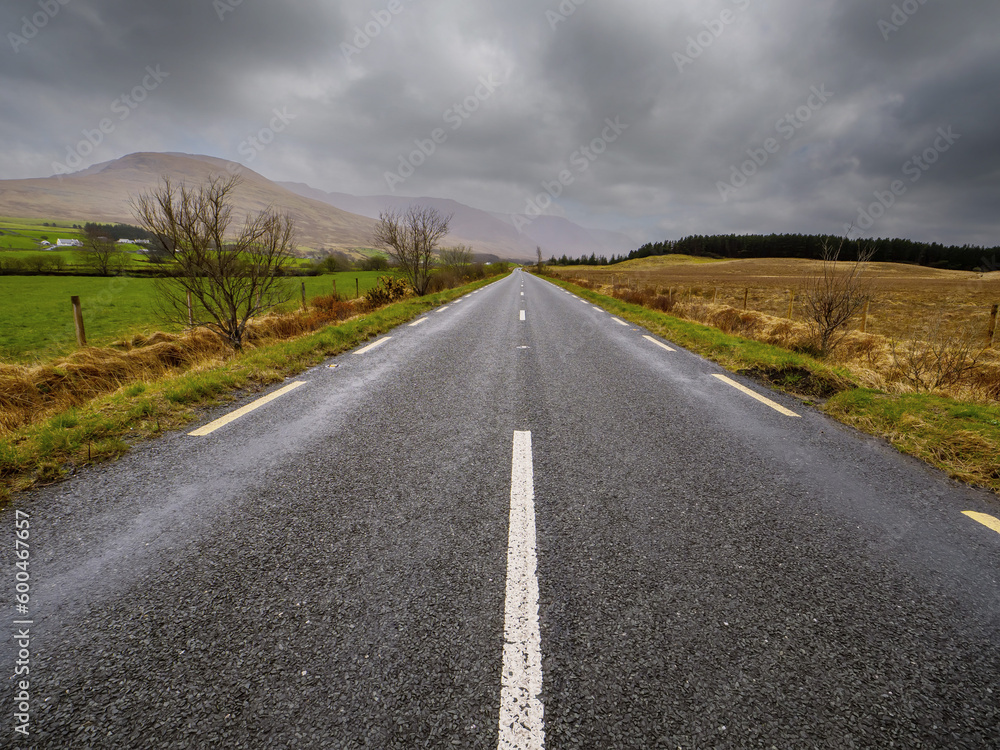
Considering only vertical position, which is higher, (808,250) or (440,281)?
(808,250)

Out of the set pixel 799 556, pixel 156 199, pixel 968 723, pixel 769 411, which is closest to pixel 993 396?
pixel 769 411

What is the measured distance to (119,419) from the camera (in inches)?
158

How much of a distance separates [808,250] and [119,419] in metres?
126

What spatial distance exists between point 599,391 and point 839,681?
3.98 m

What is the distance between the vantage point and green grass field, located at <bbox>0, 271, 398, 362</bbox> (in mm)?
11945

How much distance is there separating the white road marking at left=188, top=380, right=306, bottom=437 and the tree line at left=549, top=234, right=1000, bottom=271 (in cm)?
9288

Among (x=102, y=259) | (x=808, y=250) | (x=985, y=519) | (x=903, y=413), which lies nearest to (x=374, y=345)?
(x=903, y=413)

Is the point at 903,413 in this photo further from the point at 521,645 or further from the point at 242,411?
the point at 242,411

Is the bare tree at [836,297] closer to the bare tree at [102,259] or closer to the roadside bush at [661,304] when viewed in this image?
the roadside bush at [661,304]

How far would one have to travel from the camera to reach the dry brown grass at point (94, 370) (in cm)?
562

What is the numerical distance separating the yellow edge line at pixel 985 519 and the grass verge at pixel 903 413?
2.12ft

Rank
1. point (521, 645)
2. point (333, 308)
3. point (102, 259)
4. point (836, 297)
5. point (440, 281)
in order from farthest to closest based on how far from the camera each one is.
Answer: point (102, 259) < point (440, 281) < point (333, 308) < point (836, 297) < point (521, 645)

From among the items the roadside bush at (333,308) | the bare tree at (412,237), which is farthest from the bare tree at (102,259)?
the roadside bush at (333,308)

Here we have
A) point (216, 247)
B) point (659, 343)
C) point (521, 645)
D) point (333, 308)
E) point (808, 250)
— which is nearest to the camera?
point (521, 645)
